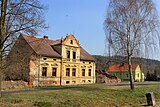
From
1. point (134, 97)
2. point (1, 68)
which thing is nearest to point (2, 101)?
point (1, 68)

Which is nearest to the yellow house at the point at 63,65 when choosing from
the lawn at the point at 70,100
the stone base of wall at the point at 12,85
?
the stone base of wall at the point at 12,85

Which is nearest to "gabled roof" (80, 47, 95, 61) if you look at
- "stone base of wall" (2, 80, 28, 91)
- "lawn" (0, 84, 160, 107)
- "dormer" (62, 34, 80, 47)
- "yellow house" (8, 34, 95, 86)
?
"yellow house" (8, 34, 95, 86)

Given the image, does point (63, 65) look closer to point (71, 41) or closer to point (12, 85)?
point (71, 41)

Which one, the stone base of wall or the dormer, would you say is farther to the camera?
the dormer

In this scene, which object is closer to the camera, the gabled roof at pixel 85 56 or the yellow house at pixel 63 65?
the yellow house at pixel 63 65

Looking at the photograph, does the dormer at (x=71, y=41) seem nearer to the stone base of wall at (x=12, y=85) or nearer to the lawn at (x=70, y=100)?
the stone base of wall at (x=12, y=85)

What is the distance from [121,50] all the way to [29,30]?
13.7 metres

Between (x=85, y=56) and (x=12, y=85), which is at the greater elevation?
(x=85, y=56)

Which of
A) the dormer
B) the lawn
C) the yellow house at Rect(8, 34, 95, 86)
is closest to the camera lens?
the lawn

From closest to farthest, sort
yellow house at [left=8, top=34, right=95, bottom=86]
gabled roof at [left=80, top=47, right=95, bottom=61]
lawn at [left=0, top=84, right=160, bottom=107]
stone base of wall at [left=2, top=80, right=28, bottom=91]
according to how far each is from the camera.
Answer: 1. lawn at [left=0, top=84, right=160, bottom=107]
2. stone base of wall at [left=2, top=80, right=28, bottom=91]
3. yellow house at [left=8, top=34, right=95, bottom=86]
4. gabled roof at [left=80, top=47, right=95, bottom=61]

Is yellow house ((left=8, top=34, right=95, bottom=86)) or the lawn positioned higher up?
yellow house ((left=8, top=34, right=95, bottom=86))

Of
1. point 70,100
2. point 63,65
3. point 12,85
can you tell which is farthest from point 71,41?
point 70,100

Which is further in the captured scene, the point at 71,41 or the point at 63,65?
the point at 71,41

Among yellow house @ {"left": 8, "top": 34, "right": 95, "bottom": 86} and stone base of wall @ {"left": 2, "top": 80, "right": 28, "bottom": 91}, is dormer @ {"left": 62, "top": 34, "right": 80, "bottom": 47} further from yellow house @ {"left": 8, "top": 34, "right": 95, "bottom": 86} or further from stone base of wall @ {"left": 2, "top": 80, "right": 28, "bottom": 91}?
stone base of wall @ {"left": 2, "top": 80, "right": 28, "bottom": 91}
